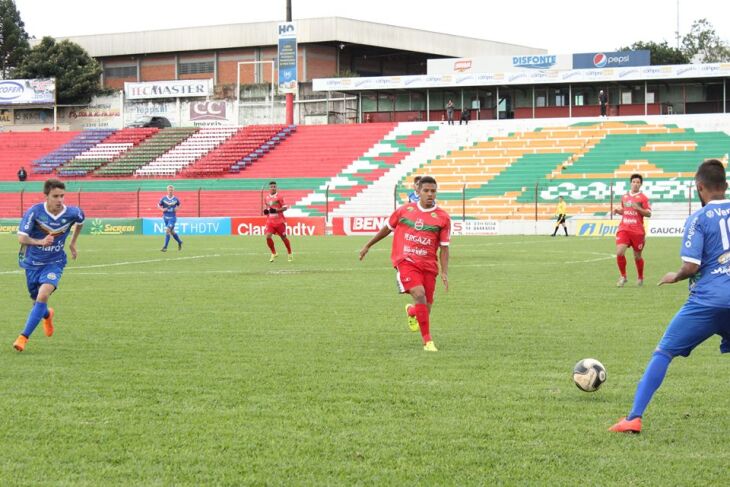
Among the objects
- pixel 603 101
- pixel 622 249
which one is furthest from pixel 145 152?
pixel 622 249

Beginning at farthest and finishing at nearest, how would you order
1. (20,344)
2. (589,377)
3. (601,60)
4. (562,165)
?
(601,60)
(562,165)
(20,344)
(589,377)

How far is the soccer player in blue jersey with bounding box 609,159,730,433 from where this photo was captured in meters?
6.93

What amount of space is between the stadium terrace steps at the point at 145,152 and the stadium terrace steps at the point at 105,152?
0.56m

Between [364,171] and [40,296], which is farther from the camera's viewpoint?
[364,171]

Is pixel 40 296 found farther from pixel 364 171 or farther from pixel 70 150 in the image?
pixel 70 150

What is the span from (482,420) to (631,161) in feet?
150

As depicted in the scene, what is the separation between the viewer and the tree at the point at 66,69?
76000 millimetres

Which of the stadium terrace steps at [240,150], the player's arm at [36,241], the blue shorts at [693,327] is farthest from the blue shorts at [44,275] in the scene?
the stadium terrace steps at [240,150]

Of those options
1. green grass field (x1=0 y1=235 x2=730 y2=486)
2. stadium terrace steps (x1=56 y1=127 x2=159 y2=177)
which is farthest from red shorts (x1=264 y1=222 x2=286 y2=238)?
stadium terrace steps (x1=56 y1=127 x2=159 y2=177)

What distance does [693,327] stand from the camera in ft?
22.9

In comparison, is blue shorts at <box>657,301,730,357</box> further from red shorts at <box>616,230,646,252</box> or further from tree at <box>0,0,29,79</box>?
tree at <box>0,0,29,79</box>

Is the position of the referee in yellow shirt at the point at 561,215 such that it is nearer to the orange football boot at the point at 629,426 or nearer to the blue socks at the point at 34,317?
the blue socks at the point at 34,317

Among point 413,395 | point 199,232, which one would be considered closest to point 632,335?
point 413,395

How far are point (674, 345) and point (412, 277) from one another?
15.9ft
